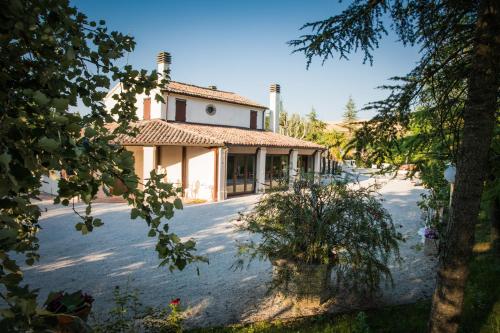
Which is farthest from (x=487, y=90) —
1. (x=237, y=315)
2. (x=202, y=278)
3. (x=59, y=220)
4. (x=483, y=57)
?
(x=59, y=220)

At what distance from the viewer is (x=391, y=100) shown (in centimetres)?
456

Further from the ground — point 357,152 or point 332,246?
point 357,152

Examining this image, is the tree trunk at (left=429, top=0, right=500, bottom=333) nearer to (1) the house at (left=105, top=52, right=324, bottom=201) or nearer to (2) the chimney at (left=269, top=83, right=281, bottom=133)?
(1) the house at (left=105, top=52, right=324, bottom=201)

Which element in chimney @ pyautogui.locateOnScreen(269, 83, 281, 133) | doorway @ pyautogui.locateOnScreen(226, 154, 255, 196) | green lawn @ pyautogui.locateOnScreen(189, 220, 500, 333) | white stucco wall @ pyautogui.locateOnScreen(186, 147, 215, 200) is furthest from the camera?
chimney @ pyautogui.locateOnScreen(269, 83, 281, 133)

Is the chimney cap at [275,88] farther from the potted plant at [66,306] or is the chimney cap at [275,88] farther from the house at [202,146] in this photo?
the potted plant at [66,306]

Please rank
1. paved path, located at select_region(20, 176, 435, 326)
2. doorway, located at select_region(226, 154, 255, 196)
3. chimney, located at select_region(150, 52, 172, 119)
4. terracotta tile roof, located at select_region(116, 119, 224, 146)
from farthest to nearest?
chimney, located at select_region(150, 52, 172, 119) < doorway, located at select_region(226, 154, 255, 196) < terracotta tile roof, located at select_region(116, 119, 224, 146) < paved path, located at select_region(20, 176, 435, 326)

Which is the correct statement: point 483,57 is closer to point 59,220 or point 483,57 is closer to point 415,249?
point 415,249

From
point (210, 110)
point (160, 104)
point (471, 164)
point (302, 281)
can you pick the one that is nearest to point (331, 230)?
point (302, 281)

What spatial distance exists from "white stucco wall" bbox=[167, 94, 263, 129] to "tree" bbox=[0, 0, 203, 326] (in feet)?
61.2

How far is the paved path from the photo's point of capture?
19.7ft

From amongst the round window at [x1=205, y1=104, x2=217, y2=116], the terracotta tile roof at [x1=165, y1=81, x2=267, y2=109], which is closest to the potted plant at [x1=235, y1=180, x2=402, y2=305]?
the terracotta tile roof at [x1=165, y1=81, x2=267, y2=109]

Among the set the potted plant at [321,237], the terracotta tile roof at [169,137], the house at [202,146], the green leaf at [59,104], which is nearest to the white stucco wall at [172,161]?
the house at [202,146]

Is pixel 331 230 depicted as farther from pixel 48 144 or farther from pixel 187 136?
pixel 187 136

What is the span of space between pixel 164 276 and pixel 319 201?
4.03 metres
